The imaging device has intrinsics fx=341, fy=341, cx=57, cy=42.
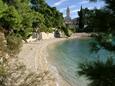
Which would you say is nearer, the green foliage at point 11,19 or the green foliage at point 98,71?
the green foliage at point 98,71

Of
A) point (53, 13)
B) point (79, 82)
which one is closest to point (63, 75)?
point (79, 82)

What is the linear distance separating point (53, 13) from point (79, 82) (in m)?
Answer: 84.6

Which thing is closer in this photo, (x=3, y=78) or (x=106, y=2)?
(x=106, y=2)

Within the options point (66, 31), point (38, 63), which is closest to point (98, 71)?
point (38, 63)

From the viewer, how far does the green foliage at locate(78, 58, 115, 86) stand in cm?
538

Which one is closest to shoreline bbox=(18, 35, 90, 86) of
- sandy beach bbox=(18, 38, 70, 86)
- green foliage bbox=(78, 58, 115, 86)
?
sandy beach bbox=(18, 38, 70, 86)

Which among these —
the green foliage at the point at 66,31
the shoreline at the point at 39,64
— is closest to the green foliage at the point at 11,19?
the shoreline at the point at 39,64

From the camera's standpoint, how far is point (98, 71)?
216 inches

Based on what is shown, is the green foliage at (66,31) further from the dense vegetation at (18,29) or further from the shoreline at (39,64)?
the shoreline at (39,64)

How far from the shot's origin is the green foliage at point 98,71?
538 cm

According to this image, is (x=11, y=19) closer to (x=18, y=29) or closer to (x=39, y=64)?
(x=18, y=29)

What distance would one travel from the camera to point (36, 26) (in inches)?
3484

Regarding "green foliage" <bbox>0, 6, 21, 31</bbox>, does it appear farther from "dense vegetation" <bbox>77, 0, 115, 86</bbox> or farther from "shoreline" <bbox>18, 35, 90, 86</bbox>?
"dense vegetation" <bbox>77, 0, 115, 86</bbox>

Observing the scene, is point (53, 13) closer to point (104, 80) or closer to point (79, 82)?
point (79, 82)
